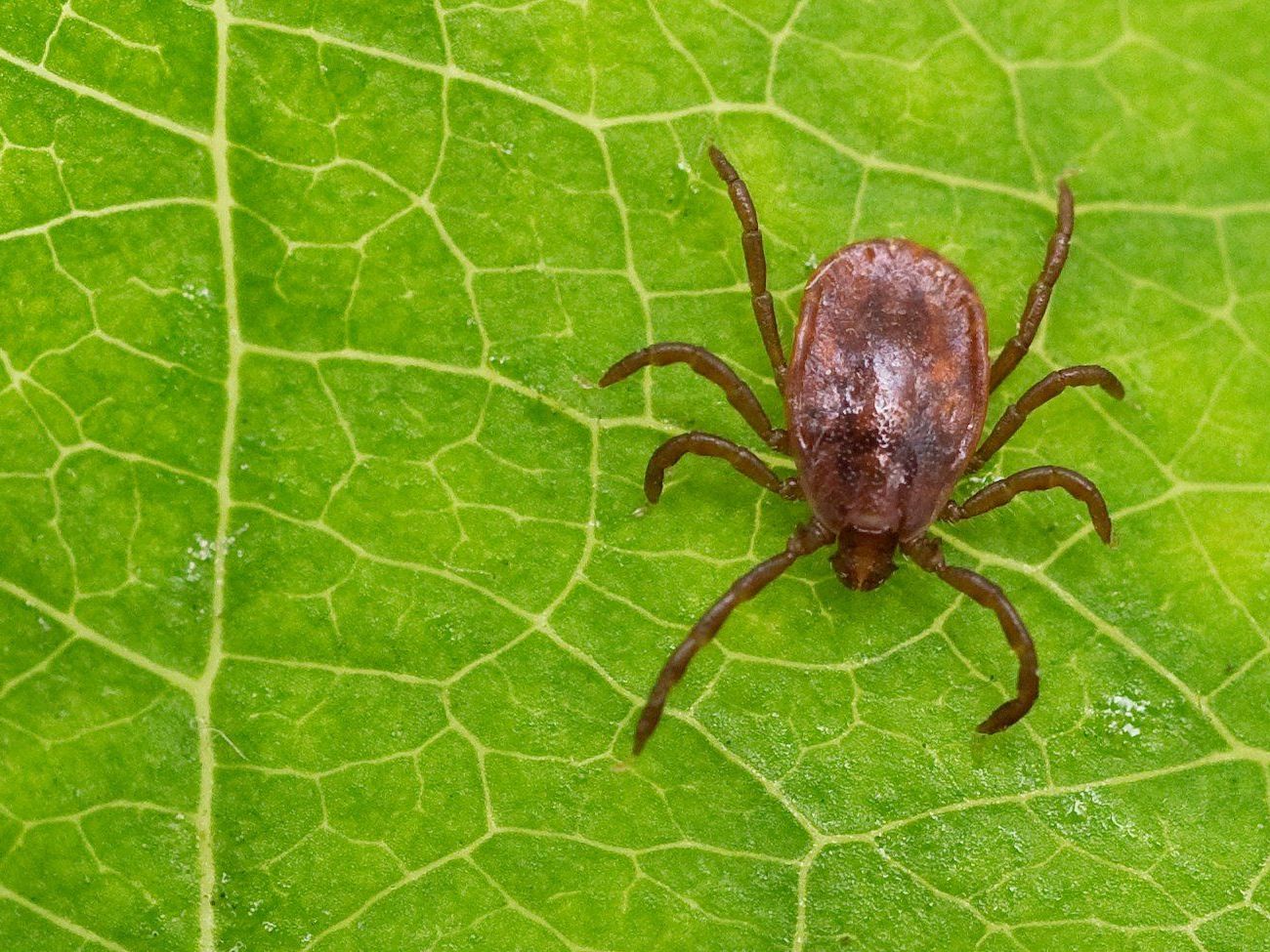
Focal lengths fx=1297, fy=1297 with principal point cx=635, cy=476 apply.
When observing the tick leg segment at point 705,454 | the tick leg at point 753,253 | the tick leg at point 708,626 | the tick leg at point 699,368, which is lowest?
the tick leg at point 708,626

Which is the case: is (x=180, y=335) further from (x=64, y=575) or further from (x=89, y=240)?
(x=64, y=575)

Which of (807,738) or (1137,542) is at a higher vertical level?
(1137,542)

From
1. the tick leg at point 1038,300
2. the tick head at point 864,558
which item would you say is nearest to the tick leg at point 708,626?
the tick head at point 864,558

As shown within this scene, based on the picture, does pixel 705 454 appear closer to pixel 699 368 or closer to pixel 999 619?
pixel 699 368

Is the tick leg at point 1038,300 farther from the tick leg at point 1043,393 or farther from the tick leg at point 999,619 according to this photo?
the tick leg at point 999,619

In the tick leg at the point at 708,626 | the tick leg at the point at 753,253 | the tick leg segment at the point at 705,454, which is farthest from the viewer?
the tick leg at the point at 753,253

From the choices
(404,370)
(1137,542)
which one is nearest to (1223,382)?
(1137,542)

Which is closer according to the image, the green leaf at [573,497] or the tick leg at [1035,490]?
the green leaf at [573,497]
